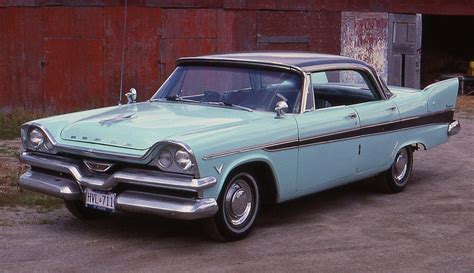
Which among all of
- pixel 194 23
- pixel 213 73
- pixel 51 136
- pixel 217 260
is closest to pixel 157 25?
pixel 194 23

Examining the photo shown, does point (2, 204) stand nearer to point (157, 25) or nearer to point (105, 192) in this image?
point (105, 192)

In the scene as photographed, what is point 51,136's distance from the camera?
628 centimetres

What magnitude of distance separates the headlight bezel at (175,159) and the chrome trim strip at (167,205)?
0.64 ft

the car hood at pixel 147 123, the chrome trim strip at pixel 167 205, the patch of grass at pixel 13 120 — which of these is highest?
the car hood at pixel 147 123

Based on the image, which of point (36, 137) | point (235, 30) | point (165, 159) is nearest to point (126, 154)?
point (165, 159)

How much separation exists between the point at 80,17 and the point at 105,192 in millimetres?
8078

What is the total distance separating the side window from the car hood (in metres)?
1.04

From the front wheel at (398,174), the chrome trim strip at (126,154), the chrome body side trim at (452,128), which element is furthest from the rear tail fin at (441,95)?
the chrome trim strip at (126,154)

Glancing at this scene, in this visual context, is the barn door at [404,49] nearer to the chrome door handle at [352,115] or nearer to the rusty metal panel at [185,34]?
the rusty metal panel at [185,34]

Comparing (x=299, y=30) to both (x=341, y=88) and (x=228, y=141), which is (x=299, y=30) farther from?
(x=228, y=141)

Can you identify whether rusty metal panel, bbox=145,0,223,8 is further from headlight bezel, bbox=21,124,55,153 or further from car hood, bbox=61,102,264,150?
headlight bezel, bbox=21,124,55,153

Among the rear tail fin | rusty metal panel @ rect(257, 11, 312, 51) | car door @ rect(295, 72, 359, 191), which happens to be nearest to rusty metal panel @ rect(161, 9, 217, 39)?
rusty metal panel @ rect(257, 11, 312, 51)

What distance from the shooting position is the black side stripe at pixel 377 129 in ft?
21.4

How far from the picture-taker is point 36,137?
254 inches
